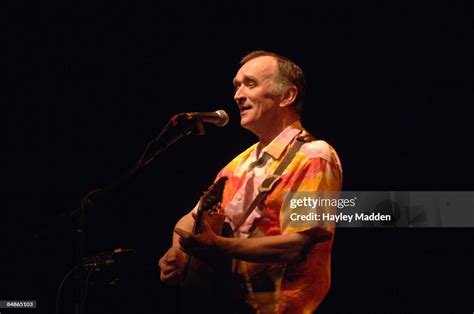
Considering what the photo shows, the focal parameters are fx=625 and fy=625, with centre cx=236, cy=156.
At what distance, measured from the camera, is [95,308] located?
364 centimetres

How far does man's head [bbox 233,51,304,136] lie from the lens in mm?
2879

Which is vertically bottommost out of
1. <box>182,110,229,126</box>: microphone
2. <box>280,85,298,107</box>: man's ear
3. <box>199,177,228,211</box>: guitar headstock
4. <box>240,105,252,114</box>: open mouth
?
<box>199,177,228,211</box>: guitar headstock

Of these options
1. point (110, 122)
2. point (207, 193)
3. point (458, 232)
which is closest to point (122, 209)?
point (110, 122)

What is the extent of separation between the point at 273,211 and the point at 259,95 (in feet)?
1.90

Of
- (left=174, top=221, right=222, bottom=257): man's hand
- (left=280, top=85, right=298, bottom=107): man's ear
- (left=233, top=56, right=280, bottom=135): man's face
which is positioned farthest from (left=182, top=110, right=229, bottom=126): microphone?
(left=174, top=221, right=222, bottom=257): man's hand

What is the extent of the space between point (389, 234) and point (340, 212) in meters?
0.49

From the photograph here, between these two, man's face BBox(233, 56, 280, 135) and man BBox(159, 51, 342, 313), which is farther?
man's face BBox(233, 56, 280, 135)

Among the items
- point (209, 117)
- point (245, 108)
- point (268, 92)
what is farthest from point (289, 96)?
point (209, 117)

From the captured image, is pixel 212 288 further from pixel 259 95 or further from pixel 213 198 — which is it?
pixel 259 95

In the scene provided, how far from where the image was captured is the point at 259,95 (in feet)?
9.45

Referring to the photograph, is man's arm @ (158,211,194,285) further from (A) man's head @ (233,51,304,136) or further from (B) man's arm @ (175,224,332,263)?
(A) man's head @ (233,51,304,136)

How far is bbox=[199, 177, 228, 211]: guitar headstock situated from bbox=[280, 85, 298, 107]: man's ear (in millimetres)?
484

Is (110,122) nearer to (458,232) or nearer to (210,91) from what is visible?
(210,91)

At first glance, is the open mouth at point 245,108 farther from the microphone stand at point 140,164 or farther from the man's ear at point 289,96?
the microphone stand at point 140,164
